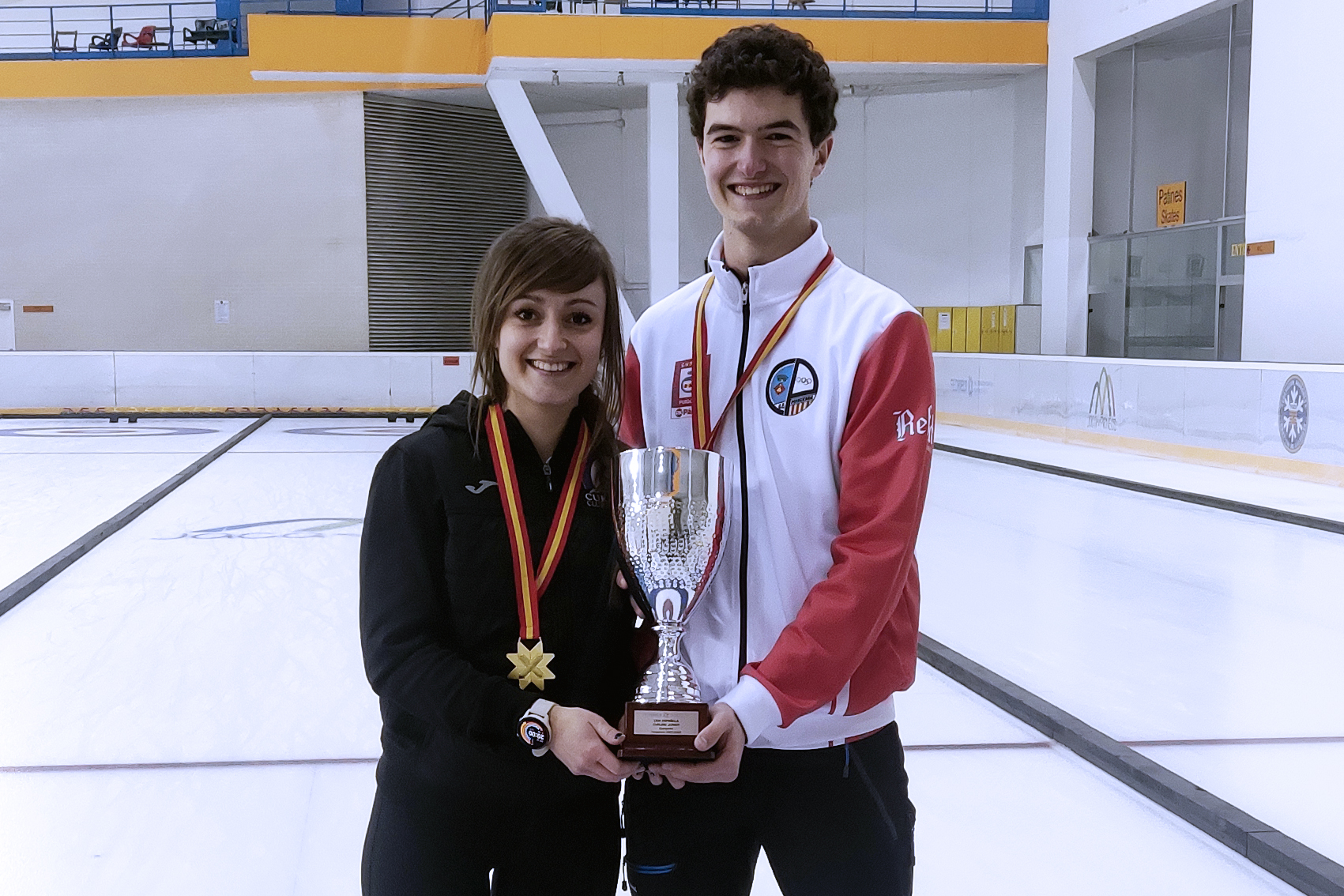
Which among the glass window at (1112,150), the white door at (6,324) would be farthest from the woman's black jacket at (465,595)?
the white door at (6,324)

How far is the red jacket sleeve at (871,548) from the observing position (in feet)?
4.47

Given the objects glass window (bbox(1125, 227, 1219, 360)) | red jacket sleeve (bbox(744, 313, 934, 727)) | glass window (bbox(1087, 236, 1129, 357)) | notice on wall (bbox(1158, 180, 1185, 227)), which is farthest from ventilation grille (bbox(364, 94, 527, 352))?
red jacket sleeve (bbox(744, 313, 934, 727))

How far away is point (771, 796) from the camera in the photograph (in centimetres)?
149

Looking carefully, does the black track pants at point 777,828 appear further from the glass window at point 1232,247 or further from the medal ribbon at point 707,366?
the glass window at point 1232,247

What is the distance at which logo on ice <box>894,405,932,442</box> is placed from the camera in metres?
1.42

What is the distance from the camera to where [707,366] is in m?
1.55

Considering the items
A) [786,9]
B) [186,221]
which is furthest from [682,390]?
[186,221]

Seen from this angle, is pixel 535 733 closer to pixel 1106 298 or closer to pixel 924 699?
pixel 924 699

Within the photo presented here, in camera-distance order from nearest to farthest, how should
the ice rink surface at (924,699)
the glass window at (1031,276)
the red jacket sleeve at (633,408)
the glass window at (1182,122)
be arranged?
the red jacket sleeve at (633,408) → the ice rink surface at (924,699) → the glass window at (1182,122) → the glass window at (1031,276)

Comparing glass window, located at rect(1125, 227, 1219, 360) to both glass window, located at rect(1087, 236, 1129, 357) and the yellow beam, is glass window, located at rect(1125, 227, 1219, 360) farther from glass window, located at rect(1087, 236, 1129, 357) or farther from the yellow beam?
the yellow beam

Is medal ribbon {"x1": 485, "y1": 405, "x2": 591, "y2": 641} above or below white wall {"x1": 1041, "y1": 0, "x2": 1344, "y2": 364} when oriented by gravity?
below

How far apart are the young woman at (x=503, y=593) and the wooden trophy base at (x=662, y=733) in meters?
0.19

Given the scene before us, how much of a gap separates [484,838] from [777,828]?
38cm

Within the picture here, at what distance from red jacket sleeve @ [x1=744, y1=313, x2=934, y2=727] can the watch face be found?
25cm
